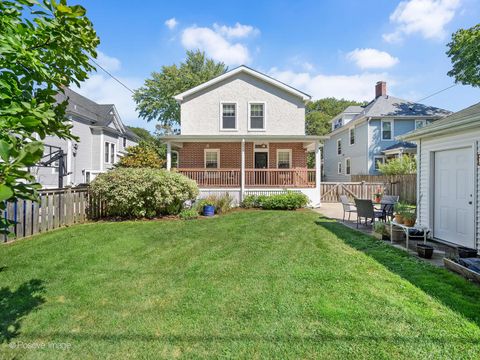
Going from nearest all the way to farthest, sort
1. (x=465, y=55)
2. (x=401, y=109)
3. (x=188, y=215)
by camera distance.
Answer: (x=188, y=215) → (x=465, y=55) → (x=401, y=109)

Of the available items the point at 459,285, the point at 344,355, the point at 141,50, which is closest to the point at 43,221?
the point at 344,355

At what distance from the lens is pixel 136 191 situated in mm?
9570

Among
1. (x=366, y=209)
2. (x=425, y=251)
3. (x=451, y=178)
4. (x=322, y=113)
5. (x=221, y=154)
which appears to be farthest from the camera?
(x=322, y=113)

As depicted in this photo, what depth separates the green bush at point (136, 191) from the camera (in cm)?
950

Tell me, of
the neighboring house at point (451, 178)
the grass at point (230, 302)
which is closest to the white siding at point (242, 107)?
the neighboring house at point (451, 178)

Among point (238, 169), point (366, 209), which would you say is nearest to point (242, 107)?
point (238, 169)

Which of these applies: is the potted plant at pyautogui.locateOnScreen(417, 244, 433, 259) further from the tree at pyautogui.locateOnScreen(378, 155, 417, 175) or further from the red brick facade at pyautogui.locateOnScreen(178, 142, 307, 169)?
the tree at pyautogui.locateOnScreen(378, 155, 417, 175)

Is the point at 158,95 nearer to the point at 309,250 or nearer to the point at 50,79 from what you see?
the point at 309,250

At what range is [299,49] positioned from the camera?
1434 cm

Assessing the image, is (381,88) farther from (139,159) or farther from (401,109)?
(139,159)

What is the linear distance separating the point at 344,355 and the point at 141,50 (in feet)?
52.8

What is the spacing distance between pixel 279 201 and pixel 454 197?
7057 millimetres

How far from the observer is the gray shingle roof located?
22.2 meters

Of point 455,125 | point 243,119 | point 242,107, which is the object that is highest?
point 242,107
